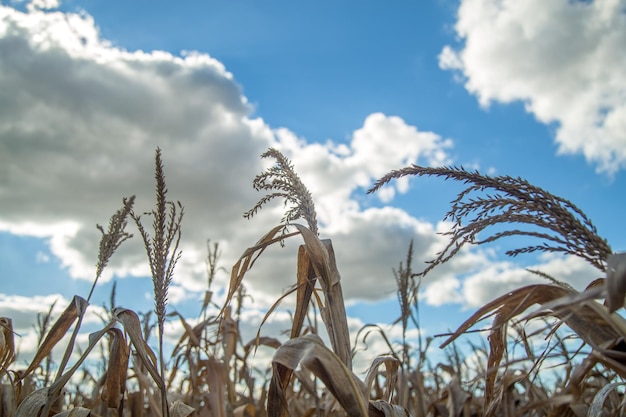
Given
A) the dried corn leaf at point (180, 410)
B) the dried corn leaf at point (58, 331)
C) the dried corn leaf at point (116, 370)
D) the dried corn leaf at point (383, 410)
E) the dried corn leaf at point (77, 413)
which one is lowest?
the dried corn leaf at point (383, 410)

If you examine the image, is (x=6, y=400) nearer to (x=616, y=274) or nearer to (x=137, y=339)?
(x=137, y=339)

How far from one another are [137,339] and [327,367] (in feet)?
3.42

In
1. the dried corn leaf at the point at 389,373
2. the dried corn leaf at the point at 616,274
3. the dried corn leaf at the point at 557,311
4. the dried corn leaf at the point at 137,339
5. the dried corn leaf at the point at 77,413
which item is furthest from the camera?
the dried corn leaf at the point at 77,413

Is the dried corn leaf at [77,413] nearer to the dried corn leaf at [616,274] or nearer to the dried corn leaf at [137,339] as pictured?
the dried corn leaf at [137,339]

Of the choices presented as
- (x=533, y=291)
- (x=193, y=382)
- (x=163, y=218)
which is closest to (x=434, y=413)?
(x=193, y=382)

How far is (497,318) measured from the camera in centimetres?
219

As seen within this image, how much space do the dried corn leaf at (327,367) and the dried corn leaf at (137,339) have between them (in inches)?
26.2

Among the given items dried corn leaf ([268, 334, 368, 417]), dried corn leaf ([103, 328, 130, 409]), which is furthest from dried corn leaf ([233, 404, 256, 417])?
dried corn leaf ([268, 334, 368, 417])

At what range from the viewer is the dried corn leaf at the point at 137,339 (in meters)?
2.33

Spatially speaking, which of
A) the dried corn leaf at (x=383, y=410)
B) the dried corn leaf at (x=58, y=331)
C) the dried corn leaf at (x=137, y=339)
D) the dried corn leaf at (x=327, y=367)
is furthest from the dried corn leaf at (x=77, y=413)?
the dried corn leaf at (x=383, y=410)

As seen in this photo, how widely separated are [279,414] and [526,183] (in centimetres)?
135

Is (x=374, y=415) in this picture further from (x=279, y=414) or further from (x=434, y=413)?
(x=434, y=413)

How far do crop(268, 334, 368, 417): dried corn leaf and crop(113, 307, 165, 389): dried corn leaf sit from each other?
67 cm

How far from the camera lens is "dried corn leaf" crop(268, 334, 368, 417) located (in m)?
1.84
